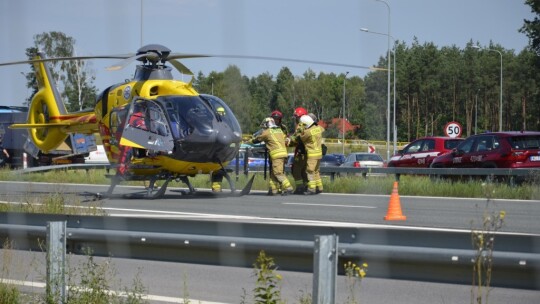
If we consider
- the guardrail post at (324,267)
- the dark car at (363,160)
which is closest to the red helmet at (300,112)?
the guardrail post at (324,267)

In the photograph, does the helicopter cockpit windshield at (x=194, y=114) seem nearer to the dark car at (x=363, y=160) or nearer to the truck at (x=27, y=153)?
the truck at (x=27, y=153)

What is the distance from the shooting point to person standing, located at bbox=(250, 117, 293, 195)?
63.5 ft

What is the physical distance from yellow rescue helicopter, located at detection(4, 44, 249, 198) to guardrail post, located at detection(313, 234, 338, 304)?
12.2 metres

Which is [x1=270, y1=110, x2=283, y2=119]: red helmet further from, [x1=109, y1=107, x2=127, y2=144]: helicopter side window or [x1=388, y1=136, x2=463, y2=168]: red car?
[x1=388, y1=136, x2=463, y2=168]: red car

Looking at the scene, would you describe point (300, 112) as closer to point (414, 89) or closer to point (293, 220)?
point (414, 89)

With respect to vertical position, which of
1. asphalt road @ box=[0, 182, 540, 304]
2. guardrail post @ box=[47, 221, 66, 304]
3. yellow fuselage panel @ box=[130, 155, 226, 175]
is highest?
yellow fuselage panel @ box=[130, 155, 226, 175]

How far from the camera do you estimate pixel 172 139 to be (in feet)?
59.6

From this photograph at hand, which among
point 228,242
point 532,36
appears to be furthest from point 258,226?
point 532,36

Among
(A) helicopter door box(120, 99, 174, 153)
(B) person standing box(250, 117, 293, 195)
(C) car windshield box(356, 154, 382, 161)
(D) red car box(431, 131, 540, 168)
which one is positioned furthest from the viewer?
(C) car windshield box(356, 154, 382, 161)

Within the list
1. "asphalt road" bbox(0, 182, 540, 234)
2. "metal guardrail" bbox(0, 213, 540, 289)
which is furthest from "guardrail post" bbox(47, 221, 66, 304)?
"asphalt road" bbox(0, 182, 540, 234)

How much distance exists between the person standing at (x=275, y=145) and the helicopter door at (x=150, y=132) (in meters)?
2.24

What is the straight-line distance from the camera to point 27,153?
32.4 meters

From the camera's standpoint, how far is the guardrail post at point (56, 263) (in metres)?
6.46

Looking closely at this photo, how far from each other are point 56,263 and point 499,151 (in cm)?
1740
